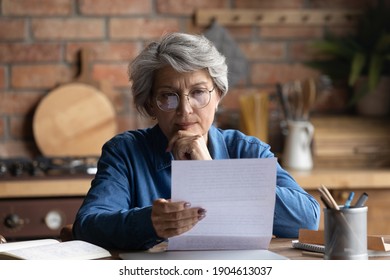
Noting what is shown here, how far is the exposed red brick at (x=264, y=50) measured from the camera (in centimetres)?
366

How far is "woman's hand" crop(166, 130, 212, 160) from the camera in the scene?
6.59 feet

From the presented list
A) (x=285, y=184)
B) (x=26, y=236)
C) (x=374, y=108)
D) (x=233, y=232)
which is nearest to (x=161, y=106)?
(x=285, y=184)

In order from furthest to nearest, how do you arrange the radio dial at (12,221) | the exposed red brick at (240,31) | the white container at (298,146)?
the exposed red brick at (240,31) < the white container at (298,146) < the radio dial at (12,221)

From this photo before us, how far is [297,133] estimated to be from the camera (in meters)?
3.42

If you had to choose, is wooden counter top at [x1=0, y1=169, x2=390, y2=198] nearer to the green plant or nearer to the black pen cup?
the green plant

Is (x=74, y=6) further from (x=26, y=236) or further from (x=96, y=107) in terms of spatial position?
(x=26, y=236)

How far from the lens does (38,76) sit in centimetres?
354

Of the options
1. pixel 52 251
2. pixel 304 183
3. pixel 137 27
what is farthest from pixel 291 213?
pixel 137 27

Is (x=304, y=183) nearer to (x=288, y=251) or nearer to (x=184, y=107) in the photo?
(x=184, y=107)

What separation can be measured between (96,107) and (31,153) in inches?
14.2

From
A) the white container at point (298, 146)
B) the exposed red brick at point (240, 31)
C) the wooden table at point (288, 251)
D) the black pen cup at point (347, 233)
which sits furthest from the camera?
the exposed red brick at point (240, 31)

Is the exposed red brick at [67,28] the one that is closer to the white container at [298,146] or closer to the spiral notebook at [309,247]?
the white container at [298,146]

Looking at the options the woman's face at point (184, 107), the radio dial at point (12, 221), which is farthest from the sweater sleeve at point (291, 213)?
the radio dial at point (12, 221)

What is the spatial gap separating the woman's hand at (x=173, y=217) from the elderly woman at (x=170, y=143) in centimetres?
21
